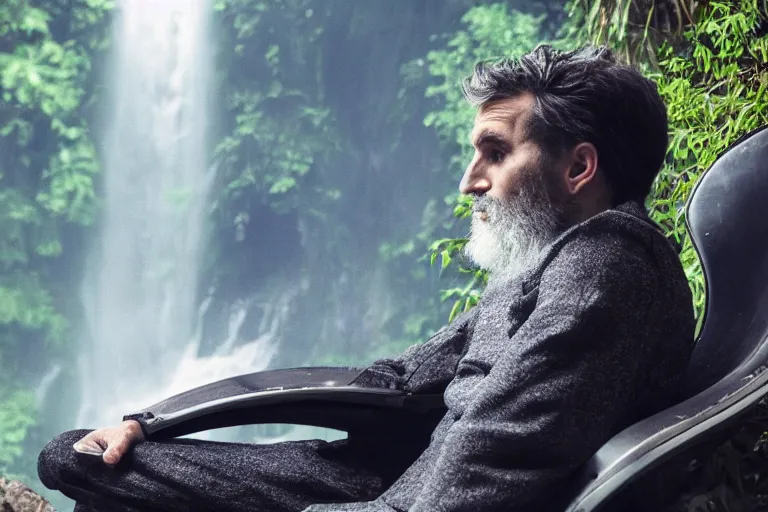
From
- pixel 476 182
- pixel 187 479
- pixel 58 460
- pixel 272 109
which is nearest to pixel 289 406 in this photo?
pixel 187 479

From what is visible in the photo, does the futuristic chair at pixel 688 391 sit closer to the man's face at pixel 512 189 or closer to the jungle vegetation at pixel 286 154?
the man's face at pixel 512 189

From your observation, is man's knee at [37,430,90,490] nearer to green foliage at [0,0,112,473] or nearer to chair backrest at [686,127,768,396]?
chair backrest at [686,127,768,396]

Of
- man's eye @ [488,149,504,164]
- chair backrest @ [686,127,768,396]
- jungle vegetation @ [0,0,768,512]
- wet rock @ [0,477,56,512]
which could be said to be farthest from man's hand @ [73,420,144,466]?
jungle vegetation @ [0,0,768,512]

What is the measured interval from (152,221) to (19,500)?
3.29m

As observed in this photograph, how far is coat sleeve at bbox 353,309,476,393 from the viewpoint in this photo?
4.62 feet

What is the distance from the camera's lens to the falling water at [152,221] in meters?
4.70

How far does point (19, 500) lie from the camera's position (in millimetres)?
1572

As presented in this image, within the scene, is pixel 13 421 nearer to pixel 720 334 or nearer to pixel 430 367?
pixel 430 367

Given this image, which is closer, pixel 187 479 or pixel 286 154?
pixel 187 479

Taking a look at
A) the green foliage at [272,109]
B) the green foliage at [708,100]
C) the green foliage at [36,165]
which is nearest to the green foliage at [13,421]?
the green foliage at [36,165]

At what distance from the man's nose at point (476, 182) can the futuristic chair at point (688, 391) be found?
12.5 inches

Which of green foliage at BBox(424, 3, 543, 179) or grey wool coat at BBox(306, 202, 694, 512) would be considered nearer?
grey wool coat at BBox(306, 202, 694, 512)

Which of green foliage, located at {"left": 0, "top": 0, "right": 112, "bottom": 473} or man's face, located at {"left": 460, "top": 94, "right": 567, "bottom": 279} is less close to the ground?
green foliage, located at {"left": 0, "top": 0, "right": 112, "bottom": 473}

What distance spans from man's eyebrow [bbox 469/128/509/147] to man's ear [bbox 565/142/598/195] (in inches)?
3.7
